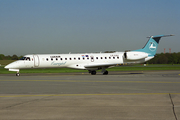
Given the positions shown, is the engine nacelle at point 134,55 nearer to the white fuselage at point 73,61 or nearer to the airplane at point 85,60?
the airplane at point 85,60

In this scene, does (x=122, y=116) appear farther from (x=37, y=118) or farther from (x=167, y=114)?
(x=37, y=118)

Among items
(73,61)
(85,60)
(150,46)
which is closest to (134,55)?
(150,46)

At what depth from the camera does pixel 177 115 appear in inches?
282

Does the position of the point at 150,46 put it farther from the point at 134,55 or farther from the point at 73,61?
the point at 73,61

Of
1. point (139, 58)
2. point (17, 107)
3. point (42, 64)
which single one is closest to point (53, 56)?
point (42, 64)

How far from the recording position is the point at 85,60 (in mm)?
32750

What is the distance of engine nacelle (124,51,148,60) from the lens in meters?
33.4

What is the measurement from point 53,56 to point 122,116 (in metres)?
25.8

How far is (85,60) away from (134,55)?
7.54m

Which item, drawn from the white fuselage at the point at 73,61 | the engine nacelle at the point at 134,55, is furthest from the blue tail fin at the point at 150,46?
the white fuselage at the point at 73,61

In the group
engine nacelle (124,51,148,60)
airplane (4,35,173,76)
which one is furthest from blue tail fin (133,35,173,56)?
engine nacelle (124,51,148,60)

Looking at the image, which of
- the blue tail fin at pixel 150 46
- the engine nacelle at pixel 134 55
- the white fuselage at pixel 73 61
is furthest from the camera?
the blue tail fin at pixel 150 46

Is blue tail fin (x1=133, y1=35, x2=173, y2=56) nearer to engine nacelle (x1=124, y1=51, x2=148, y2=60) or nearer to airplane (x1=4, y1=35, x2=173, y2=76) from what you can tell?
airplane (x1=4, y1=35, x2=173, y2=76)

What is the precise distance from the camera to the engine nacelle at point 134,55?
1314 inches
